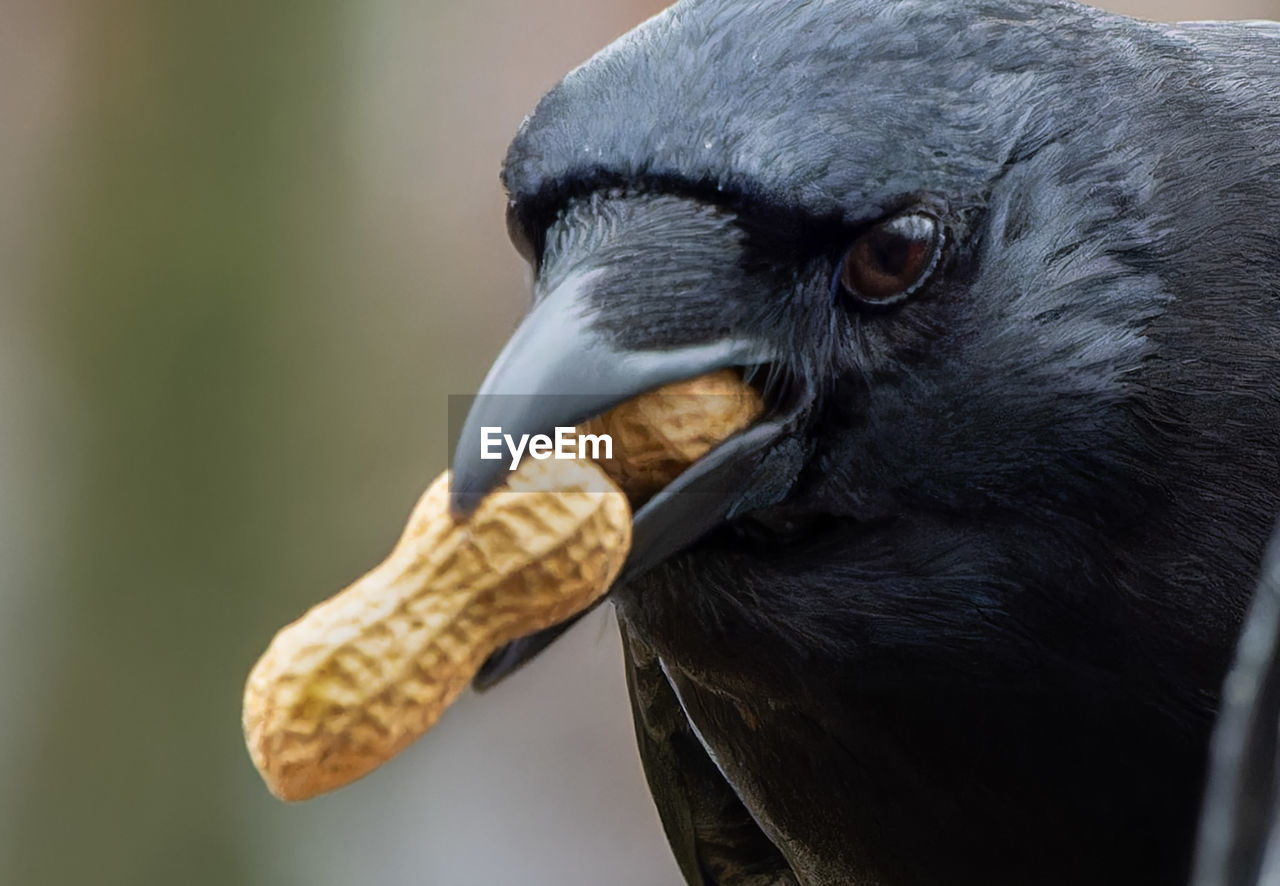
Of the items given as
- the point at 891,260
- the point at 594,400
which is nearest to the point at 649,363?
the point at 594,400

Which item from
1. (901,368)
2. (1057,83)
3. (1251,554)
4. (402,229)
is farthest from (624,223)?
(402,229)

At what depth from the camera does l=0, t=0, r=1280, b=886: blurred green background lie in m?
3.36

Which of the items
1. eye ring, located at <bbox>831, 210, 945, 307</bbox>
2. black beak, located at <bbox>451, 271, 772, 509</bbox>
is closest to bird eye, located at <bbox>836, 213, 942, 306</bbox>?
eye ring, located at <bbox>831, 210, 945, 307</bbox>

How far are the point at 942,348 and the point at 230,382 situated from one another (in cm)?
264

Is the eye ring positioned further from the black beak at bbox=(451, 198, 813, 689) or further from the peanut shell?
the peanut shell

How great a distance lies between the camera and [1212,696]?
1119 millimetres

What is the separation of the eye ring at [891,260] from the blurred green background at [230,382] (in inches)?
83.9

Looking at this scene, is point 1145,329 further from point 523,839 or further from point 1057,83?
point 523,839

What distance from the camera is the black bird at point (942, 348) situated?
0.98 metres

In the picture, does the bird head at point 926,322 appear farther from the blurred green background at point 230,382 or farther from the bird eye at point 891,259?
the blurred green background at point 230,382

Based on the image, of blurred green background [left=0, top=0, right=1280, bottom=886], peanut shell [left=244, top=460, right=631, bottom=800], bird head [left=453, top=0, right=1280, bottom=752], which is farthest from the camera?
blurred green background [left=0, top=0, right=1280, bottom=886]

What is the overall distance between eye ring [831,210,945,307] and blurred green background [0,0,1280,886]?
2.13 m

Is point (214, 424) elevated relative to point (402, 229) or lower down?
lower down

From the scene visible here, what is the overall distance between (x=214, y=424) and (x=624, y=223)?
8.63 feet
